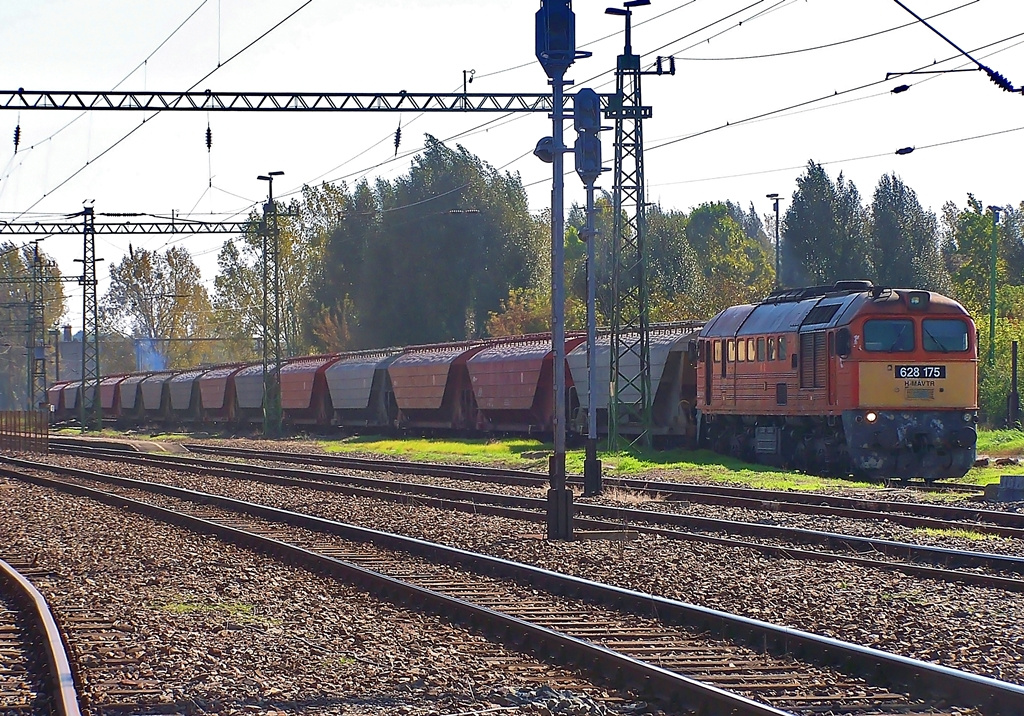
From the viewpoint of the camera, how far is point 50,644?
8.87 m

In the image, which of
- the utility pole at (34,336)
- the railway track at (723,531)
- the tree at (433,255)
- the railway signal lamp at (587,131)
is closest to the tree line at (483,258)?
the tree at (433,255)

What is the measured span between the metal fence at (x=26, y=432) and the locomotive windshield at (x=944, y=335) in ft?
100

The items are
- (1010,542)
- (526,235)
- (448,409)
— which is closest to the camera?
(1010,542)

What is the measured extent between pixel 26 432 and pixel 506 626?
141ft

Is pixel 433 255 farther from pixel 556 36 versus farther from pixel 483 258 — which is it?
pixel 556 36

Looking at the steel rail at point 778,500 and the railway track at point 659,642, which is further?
the steel rail at point 778,500

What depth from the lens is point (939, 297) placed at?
75.9ft

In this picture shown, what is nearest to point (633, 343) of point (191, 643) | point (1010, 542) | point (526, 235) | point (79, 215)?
point (1010, 542)

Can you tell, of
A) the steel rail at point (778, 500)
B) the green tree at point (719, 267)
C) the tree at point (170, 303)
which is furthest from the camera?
the tree at point (170, 303)

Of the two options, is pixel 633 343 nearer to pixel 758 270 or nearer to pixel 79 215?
pixel 79 215

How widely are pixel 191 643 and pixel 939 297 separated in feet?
56.8

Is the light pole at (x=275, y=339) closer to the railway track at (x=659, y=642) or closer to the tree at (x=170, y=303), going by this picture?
the railway track at (x=659, y=642)

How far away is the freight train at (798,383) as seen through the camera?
73.5 feet

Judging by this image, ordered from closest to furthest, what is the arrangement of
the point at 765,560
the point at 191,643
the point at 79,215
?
the point at 191,643, the point at 765,560, the point at 79,215
